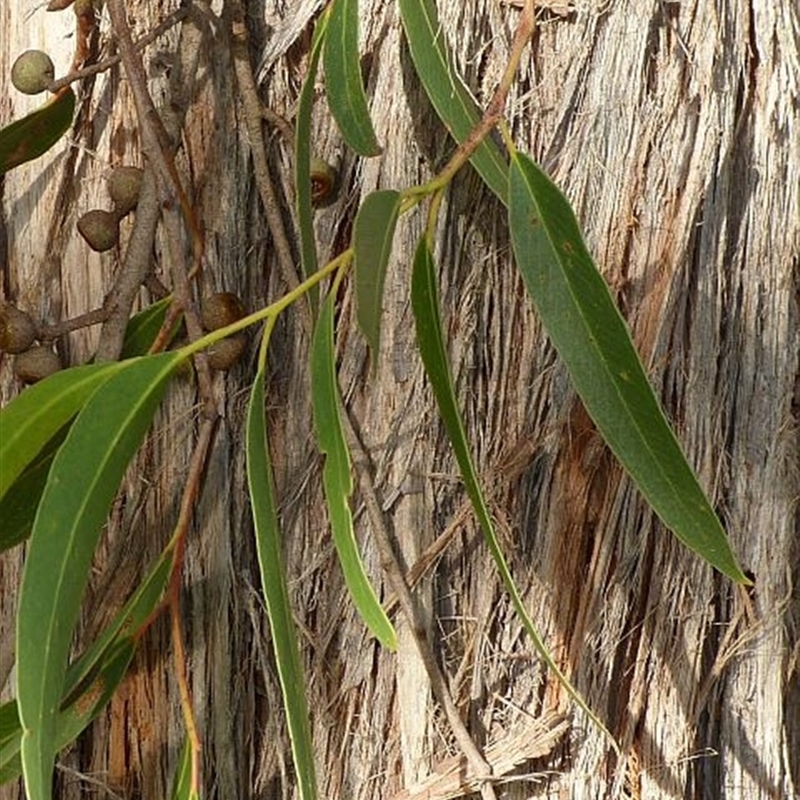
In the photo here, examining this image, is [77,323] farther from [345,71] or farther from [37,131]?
[345,71]

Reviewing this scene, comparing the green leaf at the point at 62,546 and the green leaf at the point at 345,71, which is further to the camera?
the green leaf at the point at 345,71

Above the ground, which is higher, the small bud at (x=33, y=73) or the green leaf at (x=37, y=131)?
the small bud at (x=33, y=73)

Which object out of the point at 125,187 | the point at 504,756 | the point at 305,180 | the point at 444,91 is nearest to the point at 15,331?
the point at 125,187

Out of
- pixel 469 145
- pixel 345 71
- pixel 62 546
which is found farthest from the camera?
pixel 345 71

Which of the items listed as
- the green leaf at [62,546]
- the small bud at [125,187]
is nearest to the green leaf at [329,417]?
the green leaf at [62,546]

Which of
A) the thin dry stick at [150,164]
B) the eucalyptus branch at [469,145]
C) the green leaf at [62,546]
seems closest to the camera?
the green leaf at [62,546]

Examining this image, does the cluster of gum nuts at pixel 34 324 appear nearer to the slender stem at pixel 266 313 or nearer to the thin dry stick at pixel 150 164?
the thin dry stick at pixel 150 164
